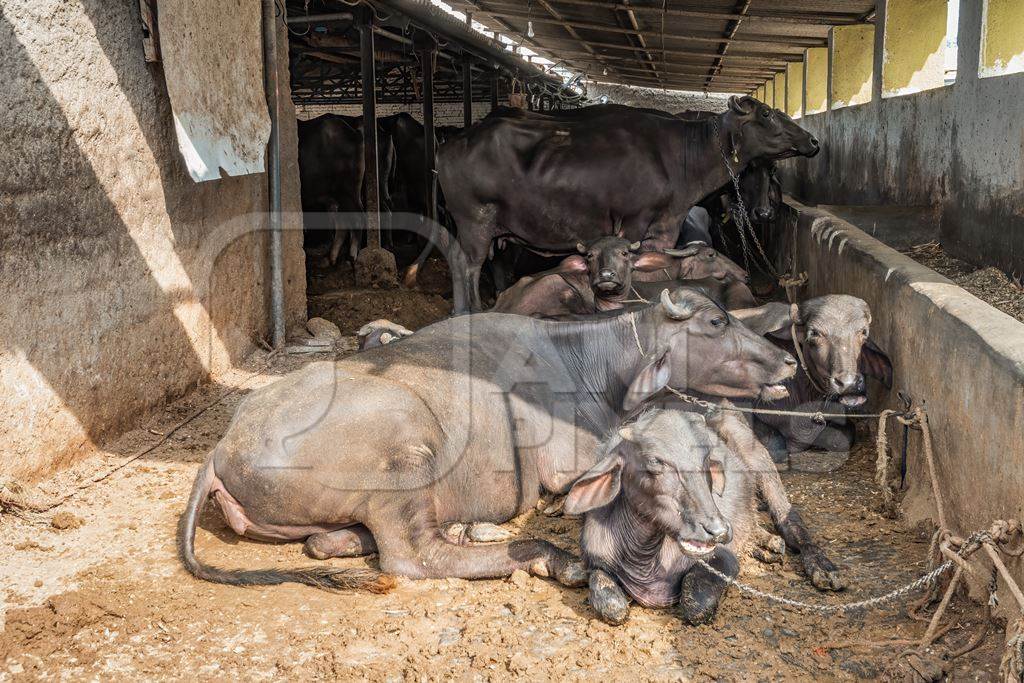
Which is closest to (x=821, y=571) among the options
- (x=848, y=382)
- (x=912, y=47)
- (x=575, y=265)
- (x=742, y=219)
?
(x=848, y=382)

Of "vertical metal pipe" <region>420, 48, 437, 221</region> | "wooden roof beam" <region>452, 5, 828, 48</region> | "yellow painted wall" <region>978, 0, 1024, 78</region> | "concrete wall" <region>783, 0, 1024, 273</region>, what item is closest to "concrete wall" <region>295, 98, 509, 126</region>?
"vertical metal pipe" <region>420, 48, 437, 221</region>

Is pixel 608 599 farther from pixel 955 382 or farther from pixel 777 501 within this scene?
pixel 955 382

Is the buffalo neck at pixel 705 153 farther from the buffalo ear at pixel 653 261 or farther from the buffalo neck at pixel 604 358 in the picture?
the buffalo neck at pixel 604 358

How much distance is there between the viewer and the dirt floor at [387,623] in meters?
3.56

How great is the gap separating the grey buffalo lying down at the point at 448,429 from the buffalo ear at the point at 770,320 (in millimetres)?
432

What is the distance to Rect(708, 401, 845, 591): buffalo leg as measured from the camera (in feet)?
13.7

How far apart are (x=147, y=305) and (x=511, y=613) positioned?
141 inches

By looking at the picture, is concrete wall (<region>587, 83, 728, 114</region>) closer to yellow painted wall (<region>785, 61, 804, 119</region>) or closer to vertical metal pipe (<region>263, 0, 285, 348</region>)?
yellow painted wall (<region>785, 61, 804, 119</region>)

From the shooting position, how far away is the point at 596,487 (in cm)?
412

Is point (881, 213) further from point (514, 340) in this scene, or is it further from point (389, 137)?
point (389, 137)

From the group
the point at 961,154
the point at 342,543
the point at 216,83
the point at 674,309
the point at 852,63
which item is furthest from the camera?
the point at 852,63

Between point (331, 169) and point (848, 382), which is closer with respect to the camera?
point (848, 382)

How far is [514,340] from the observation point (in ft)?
18.0

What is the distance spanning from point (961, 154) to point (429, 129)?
8.22 meters
